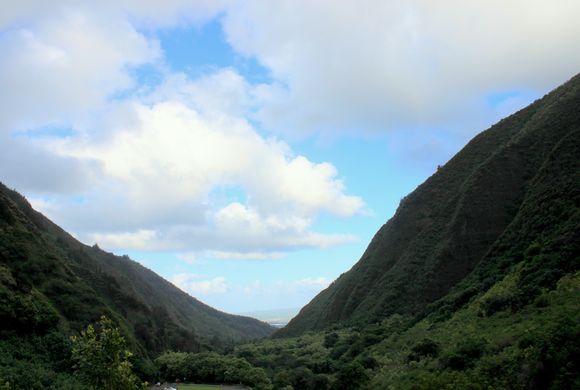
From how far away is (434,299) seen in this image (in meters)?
66.4

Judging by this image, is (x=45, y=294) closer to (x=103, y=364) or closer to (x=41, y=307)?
(x=41, y=307)

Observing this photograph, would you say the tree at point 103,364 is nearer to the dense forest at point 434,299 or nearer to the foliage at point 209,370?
the dense forest at point 434,299

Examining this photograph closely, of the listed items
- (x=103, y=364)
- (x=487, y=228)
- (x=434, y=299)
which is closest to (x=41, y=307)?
(x=103, y=364)

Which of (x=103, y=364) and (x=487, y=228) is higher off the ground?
(x=487, y=228)

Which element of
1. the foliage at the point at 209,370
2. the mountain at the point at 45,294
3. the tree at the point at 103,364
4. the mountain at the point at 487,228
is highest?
the mountain at the point at 487,228

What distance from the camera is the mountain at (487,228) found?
43781 millimetres

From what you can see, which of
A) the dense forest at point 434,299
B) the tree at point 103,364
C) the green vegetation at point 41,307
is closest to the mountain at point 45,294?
the green vegetation at point 41,307

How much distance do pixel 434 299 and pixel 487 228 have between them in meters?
11.1

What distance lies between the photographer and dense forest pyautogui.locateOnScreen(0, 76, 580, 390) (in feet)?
95.8

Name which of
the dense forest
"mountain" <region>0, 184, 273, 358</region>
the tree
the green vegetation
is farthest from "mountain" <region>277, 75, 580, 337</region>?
"mountain" <region>0, 184, 273, 358</region>

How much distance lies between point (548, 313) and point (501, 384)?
7224 mm

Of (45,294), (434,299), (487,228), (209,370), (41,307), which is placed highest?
(487,228)

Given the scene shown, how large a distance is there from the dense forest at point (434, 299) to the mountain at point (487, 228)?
20 cm

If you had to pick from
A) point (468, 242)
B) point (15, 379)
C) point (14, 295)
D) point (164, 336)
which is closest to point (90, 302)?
point (14, 295)
